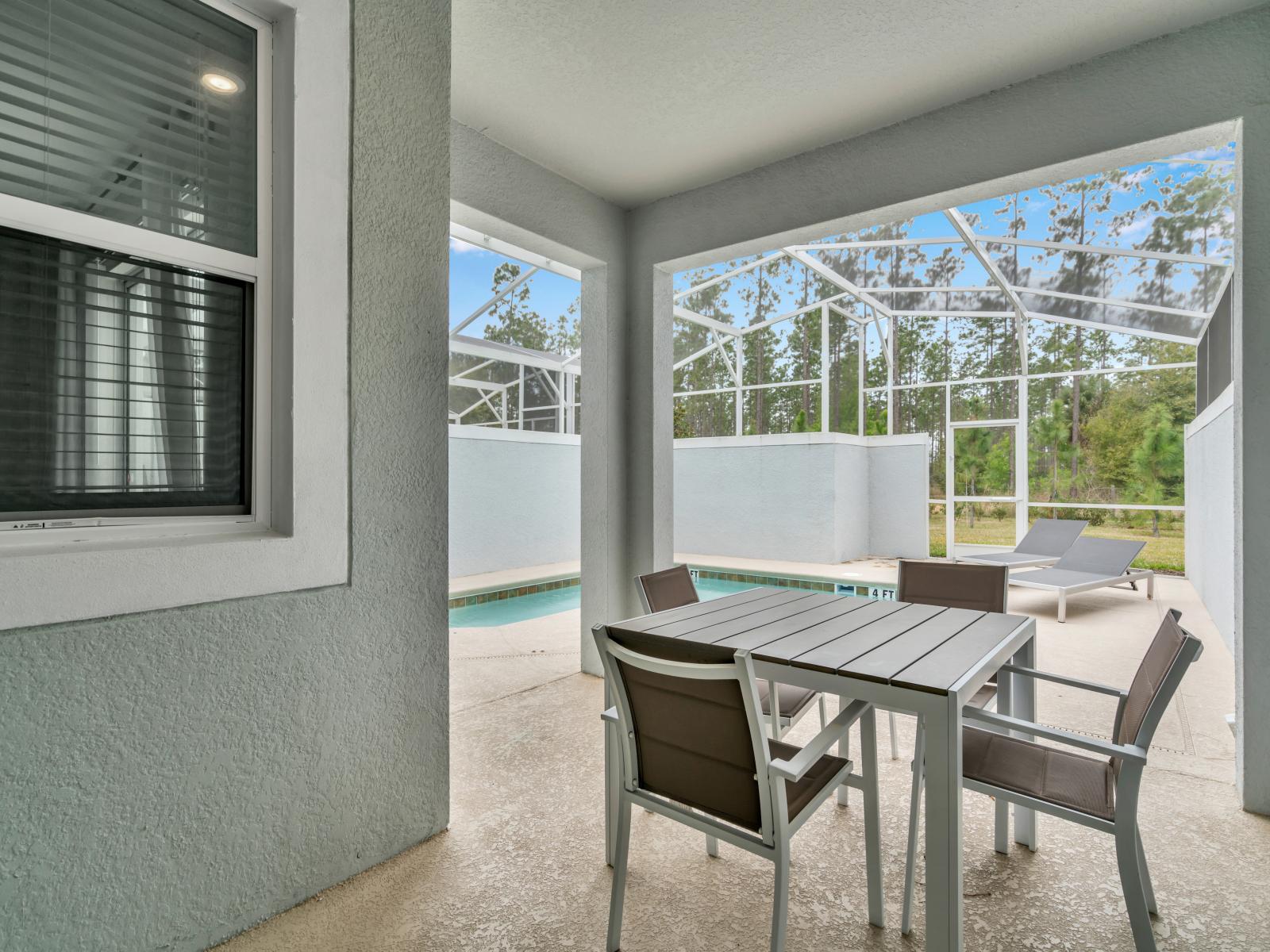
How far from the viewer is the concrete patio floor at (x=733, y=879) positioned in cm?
180

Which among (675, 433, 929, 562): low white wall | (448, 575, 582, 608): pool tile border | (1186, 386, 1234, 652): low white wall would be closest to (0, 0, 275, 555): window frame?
(1186, 386, 1234, 652): low white wall

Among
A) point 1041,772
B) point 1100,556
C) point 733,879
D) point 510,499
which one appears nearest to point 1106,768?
point 1041,772

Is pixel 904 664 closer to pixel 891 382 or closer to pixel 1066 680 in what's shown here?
pixel 1066 680

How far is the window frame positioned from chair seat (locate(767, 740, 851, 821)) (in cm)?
167

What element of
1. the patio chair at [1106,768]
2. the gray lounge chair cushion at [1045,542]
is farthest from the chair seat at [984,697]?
the gray lounge chair cushion at [1045,542]

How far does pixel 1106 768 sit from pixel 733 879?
115 centimetres

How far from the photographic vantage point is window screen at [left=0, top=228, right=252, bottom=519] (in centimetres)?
157

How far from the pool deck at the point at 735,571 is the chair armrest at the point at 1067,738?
6367 mm

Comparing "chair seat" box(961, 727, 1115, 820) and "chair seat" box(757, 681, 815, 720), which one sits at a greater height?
"chair seat" box(961, 727, 1115, 820)

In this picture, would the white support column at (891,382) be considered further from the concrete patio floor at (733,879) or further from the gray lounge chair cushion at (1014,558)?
the concrete patio floor at (733,879)

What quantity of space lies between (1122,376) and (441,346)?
42.1 feet

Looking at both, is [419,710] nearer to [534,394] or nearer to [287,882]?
[287,882]

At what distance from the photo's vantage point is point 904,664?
172 cm

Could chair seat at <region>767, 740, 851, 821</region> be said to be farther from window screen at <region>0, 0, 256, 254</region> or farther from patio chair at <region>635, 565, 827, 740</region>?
window screen at <region>0, 0, 256, 254</region>
